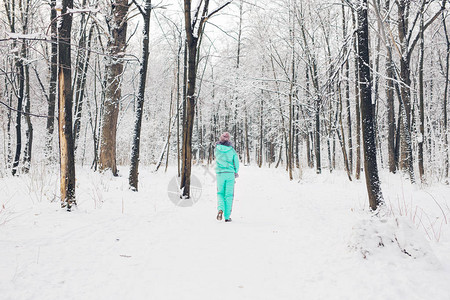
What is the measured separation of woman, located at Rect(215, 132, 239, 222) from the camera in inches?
213

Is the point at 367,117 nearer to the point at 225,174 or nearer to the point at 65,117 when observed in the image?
the point at 225,174

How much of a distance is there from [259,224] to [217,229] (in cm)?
95

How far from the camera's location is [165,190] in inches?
330

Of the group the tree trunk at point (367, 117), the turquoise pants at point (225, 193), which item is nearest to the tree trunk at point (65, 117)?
the turquoise pants at point (225, 193)

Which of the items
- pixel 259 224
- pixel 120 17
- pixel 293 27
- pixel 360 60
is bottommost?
pixel 259 224

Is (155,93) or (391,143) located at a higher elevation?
(155,93)

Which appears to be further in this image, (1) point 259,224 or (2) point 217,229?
(1) point 259,224

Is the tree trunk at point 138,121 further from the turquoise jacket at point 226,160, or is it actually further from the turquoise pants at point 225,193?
the turquoise pants at point 225,193

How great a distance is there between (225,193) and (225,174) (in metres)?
0.43

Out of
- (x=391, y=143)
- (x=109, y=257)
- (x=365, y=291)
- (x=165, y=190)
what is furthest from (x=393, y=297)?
(x=391, y=143)

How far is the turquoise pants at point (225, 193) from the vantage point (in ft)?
17.7

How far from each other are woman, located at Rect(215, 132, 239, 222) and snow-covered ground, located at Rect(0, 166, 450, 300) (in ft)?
1.73

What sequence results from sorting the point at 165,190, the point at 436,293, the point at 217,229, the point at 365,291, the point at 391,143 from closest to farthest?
the point at 436,293
the point at 365,291
the point at 217,229
the point at 165,190
the point at 391,143

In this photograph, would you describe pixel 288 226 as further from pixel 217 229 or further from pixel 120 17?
pixel 120 17
